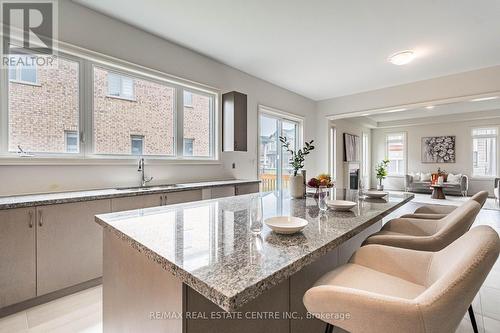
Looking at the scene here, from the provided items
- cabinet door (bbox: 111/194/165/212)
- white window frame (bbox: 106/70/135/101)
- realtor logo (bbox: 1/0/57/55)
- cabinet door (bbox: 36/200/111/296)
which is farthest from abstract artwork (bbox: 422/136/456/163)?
realtor logo (bbox: 1/0/57/55)

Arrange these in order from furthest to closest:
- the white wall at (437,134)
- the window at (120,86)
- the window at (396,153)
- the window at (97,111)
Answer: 1. the window at (396,153)
2. the white wall at (437,134)
3. the window at (120,86)
4. the window at (97,111)

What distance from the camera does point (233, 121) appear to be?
3771 mm

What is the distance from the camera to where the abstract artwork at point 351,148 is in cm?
762

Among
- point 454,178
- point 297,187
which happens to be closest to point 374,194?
point 297,187

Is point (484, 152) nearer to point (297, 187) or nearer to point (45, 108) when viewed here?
point (297, 187)

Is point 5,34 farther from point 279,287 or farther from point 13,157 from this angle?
point 279,287

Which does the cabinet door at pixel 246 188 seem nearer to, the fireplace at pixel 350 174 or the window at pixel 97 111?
the window at pixel 97 111

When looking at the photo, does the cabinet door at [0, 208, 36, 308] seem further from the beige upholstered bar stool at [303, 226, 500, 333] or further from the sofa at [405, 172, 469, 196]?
the sofa at [405, 172, 469, 196]

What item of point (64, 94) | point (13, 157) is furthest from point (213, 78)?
point (13, 157)

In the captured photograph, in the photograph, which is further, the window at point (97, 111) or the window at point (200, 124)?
the window at point (200, 124)

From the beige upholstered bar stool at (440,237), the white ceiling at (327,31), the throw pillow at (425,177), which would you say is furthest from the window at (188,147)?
the throw pillow at (425,177)

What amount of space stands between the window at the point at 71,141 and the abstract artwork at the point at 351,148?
702 cm

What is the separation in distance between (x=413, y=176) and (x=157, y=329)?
33.2ft

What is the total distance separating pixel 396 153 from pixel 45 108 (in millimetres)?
10794
